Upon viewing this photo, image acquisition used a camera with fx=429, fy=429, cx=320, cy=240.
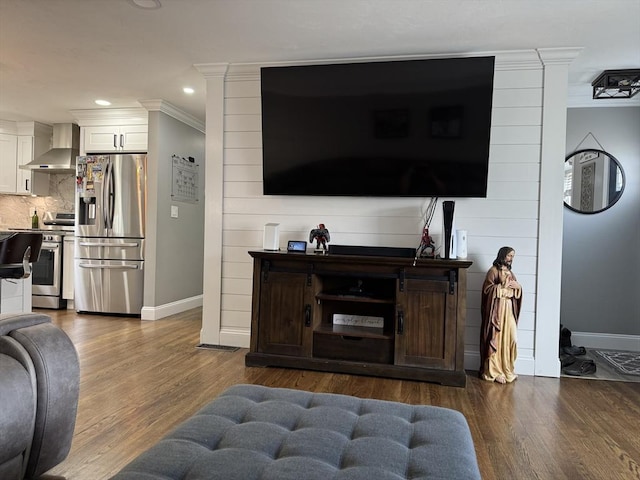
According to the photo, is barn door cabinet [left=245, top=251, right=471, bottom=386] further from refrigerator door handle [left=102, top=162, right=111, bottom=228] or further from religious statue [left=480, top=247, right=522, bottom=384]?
refrigerator door handle [left=102, top=162, right=111, bottom=228]

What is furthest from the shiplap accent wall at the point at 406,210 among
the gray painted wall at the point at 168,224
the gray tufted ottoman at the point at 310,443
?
the gray tufted ottoman at the point at 310,443

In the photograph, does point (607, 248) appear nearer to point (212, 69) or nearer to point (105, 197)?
point (212, 69)

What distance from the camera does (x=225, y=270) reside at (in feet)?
12.2

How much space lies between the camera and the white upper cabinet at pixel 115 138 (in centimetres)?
489

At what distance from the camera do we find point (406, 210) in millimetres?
3383

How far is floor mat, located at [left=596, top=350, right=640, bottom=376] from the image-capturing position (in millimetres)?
3328

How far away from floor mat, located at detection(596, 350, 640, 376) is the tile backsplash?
6.47 m

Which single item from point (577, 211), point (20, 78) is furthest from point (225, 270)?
point (577, 211)

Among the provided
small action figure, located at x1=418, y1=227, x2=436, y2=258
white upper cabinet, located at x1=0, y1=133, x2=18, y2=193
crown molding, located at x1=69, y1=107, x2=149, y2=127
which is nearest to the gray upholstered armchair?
small action figure, located at x1=418, y1=227, x2=436, y2=258

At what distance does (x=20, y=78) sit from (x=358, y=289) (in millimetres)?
3694

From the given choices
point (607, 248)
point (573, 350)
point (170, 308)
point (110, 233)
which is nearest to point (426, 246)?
point (573, 350)

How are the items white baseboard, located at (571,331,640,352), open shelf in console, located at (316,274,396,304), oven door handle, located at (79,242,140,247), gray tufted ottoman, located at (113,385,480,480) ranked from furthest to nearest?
oven door handle, located at (79,242,140,247) < white baseboard, located at (571,331,640,352) < open shelf in console, located at (316,274,396,304) < gray tufted ottoman, located at (113,385,480,480)

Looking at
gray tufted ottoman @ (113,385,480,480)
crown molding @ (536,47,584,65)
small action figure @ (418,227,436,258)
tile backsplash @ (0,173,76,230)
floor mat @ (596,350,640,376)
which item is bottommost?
floor mat @ (596,350,640,376)

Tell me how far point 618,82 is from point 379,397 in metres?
3.20
